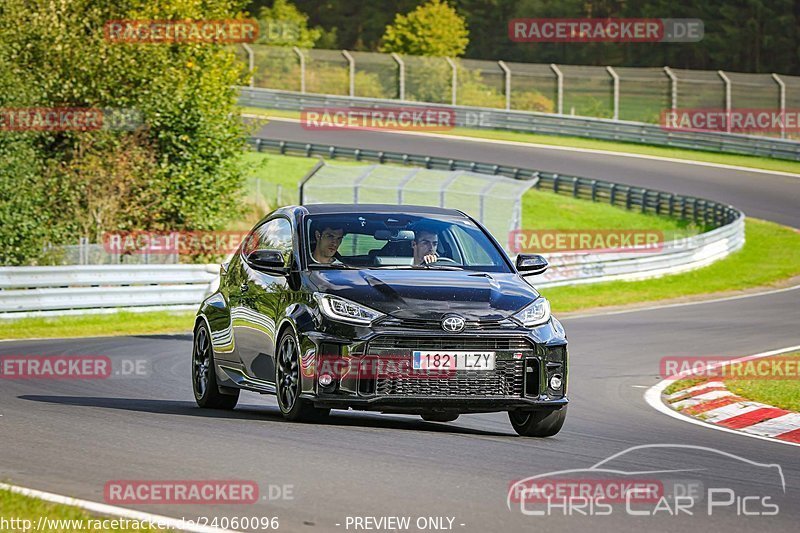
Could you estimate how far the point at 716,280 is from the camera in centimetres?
3347

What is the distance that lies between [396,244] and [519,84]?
5167 centimetres

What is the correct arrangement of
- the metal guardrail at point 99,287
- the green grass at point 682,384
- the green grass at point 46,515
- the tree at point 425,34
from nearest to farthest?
the green grass at point 46,515 < the green grass at point 682,384 < the metal guardrail at point 99,287 < the tree at point 425,34

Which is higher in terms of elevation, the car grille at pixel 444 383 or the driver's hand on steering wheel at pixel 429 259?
the driver's hand on steering wheel at pixel 429 259

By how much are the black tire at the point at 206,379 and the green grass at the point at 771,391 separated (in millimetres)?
4810

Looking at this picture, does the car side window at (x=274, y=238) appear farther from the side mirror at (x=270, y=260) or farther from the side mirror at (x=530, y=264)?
the side mirror at (x=530, y=264)

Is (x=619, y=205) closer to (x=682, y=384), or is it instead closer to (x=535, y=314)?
(x=682, y=384)

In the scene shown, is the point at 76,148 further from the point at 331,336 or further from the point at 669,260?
the point at 331,336

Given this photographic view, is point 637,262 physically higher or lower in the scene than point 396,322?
lower

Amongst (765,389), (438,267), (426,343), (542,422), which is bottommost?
(765,389)

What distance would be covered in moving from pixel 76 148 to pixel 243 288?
23.1 meters

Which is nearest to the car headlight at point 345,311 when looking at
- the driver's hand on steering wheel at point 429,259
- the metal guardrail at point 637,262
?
the driver's hand on steering wheel at point 429,259

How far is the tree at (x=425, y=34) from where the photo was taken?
80.3 m

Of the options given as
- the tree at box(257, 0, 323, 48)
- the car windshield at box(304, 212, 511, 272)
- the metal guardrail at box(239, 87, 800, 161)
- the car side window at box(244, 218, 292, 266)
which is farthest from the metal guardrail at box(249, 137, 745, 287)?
the tree at box(257, 0, 323, 48)

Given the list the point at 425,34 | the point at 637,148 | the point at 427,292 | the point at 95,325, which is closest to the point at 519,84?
the point at 637,148
